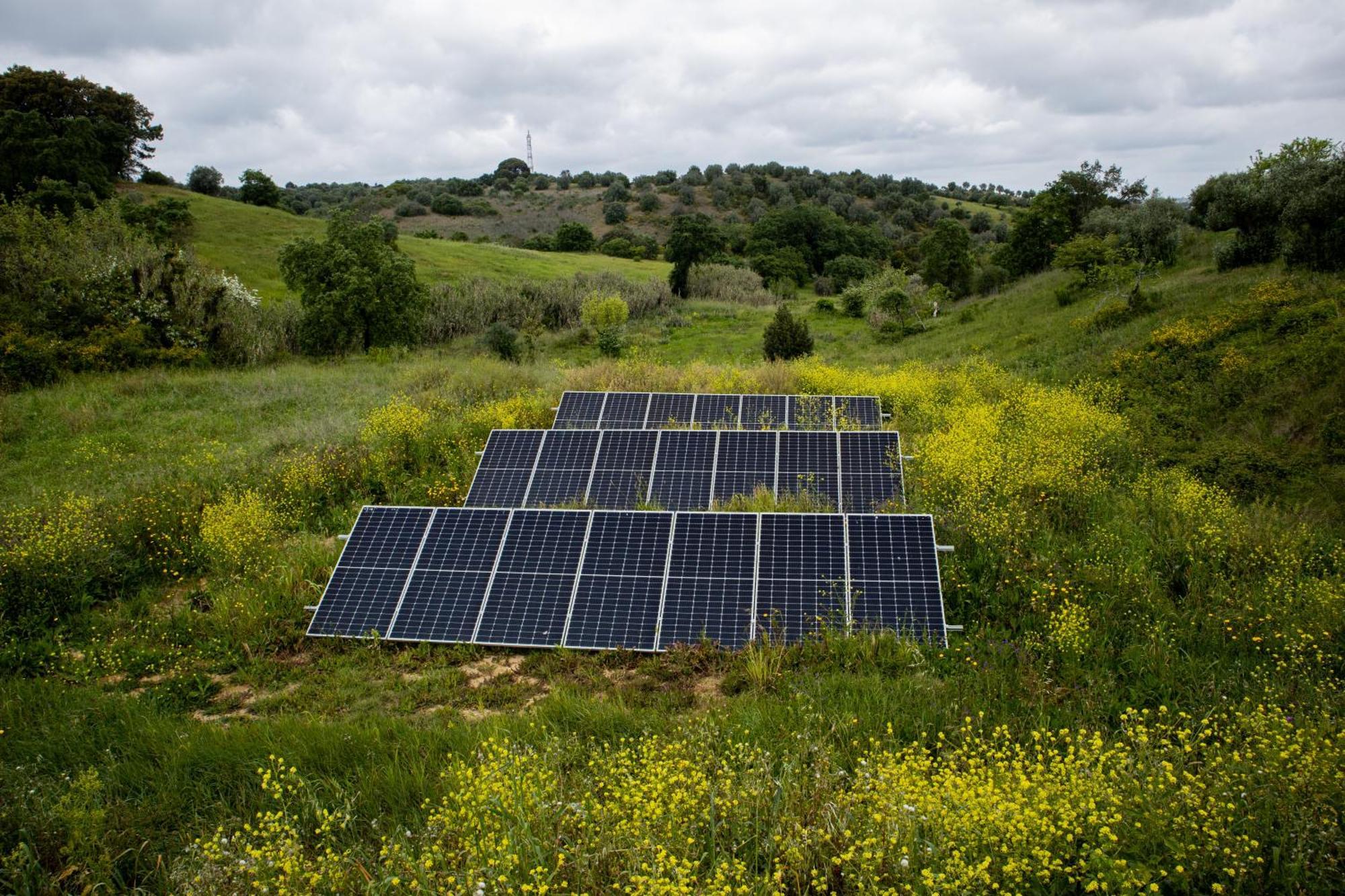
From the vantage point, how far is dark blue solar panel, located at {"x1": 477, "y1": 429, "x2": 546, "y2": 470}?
496 inches

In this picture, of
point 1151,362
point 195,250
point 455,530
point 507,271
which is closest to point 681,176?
point 507,271

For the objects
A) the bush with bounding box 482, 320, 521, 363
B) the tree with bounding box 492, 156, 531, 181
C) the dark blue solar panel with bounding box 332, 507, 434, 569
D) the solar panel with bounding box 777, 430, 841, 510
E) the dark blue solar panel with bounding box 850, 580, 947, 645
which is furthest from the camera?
the tree with bounding box 492, 156, 531, 181

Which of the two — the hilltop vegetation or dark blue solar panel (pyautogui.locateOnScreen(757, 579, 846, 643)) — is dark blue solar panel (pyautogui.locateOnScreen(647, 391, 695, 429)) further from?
dark blue solar panel (pyautogui.locateOnScreen(757, 579, 846, 643))

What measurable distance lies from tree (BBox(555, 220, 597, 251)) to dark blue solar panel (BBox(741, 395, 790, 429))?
175 feet

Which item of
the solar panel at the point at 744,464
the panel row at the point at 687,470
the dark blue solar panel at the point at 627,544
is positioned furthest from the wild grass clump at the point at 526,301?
the dark blue solar panel at the point at 627,544

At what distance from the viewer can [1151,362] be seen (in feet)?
53.9

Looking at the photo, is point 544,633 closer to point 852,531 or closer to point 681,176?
point 852,531

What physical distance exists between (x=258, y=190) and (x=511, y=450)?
179ft

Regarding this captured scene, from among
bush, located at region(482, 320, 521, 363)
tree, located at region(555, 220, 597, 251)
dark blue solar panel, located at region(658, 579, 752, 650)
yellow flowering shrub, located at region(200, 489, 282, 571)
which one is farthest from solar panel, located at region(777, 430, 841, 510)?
tree, located at region(555, 220, 597, 251)

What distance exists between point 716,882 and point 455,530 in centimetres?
629

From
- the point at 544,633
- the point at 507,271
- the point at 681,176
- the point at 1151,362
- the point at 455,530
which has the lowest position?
the point at 544,633

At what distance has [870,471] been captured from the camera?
11.5 metres

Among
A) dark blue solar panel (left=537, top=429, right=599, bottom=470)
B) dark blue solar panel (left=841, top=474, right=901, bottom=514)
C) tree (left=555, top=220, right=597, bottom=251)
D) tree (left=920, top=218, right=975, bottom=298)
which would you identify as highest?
tree (left=555, top=220, right=597, bottom=251)

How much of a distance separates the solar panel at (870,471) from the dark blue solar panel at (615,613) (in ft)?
13.1
